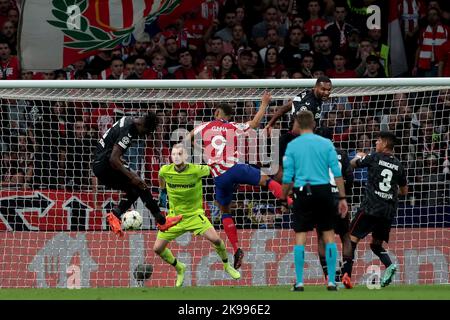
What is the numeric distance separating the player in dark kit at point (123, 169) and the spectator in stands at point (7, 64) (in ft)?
13.7

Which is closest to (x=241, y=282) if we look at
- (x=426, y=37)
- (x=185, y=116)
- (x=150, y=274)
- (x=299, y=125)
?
(x=150, y=274)

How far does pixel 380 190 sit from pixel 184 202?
93.7 inches

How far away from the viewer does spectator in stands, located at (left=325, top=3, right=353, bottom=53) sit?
64.7 feet

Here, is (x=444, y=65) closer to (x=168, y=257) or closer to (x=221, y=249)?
(x=221, y=249)

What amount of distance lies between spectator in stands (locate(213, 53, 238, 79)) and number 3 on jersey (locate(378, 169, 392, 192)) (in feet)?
15.4

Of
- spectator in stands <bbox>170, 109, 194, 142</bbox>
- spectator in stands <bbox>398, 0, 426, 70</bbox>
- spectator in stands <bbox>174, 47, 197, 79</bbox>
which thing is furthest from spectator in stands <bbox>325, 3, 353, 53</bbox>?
spectator in stands <bbox>170, 109, 194, 142</bbox>

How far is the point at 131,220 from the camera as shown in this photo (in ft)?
51.5

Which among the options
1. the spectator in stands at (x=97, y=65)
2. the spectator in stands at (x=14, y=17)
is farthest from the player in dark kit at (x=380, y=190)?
the spectator in stands at (x=14, y=17)

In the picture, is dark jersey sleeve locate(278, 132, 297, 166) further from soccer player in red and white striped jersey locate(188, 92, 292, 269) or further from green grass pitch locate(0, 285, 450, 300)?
green grass pitch locate(0, 285, 450, 300)

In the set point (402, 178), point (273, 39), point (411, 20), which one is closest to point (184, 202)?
point (402, 178)

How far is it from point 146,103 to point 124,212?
7.63 ft

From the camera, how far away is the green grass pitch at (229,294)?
1234cm

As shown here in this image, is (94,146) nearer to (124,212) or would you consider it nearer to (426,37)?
(124,212)

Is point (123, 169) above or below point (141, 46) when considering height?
below
